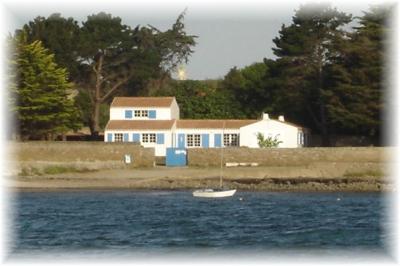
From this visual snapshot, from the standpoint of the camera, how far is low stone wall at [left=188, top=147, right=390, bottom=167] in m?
65.9

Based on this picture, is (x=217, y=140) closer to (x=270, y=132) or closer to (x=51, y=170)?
(x=270, y=132)

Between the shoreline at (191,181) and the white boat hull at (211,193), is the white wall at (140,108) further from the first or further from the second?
the white boat hull at (211,193)

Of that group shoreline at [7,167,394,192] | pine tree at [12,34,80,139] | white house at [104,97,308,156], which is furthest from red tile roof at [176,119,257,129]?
shoreline at [7,167,394,192]

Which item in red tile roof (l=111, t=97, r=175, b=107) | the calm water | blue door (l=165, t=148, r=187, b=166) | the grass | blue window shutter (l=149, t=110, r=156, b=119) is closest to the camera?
the calm water

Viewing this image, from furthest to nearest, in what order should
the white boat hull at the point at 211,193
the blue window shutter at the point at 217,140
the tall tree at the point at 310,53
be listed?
1. the tall tree at the point at 310,53
2. the blue window shutter at the point at 217,140
3. the white boat hull at the point at 211,193

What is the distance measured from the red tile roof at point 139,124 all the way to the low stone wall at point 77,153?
6.73 meters

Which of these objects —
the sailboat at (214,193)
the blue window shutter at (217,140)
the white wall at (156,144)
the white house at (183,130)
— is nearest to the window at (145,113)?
the white house at (183,130)

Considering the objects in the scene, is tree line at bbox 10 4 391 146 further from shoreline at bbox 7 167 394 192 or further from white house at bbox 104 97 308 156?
shoreline at bbox 7 167 394 192

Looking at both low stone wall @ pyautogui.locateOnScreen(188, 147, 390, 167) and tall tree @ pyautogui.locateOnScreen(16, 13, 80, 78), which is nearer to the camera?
low stone wall @ pyautogui.locateOnScreen(188, 147, 390, 167)

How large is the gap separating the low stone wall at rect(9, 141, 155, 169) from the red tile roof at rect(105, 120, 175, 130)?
265 inches

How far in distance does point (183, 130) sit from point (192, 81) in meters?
20.4

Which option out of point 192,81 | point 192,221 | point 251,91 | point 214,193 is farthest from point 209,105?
point 192,221

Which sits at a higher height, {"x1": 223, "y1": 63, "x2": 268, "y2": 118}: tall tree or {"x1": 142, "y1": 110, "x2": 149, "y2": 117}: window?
{"x1": 223, "y1": 63, "x2": 268, "y2": 118}: tall tree

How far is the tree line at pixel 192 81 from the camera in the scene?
69.9 metres
